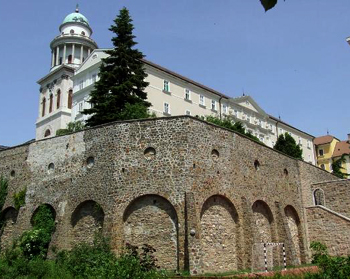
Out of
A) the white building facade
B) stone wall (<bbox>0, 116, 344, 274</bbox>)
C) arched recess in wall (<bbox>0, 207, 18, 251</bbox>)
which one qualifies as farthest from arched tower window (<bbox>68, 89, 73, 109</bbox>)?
arched recess in wall (<bbox>0, 207, 18, 251</bbox>)

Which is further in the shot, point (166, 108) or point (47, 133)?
point (47, 133)

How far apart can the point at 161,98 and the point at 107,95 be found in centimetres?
1712

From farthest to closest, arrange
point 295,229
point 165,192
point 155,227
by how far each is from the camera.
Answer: point 295,229 < point 165,192 < point 155,227

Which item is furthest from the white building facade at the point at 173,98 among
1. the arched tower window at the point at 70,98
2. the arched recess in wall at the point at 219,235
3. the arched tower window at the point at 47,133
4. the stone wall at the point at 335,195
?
the arched recess in wall at the point at 219,235

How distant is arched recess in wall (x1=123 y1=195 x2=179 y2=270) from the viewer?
22.9 meters

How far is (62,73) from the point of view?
192 ft

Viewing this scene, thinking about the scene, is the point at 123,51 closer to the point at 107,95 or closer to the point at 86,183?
the point at 107,95

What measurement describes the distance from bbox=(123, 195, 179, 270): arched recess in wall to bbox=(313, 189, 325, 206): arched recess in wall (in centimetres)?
1556

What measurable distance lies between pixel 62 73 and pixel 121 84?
26.9 metres

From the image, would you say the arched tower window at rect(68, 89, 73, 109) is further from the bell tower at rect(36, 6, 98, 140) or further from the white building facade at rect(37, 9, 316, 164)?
the white building facade at rect(37, 9, 316, 164)

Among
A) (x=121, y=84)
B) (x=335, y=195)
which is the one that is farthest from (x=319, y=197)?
(x=121, y=84)

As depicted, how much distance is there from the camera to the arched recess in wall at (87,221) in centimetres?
2455

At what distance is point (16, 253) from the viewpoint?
23609 millimetres

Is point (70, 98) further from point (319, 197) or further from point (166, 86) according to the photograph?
point (319, 197)
